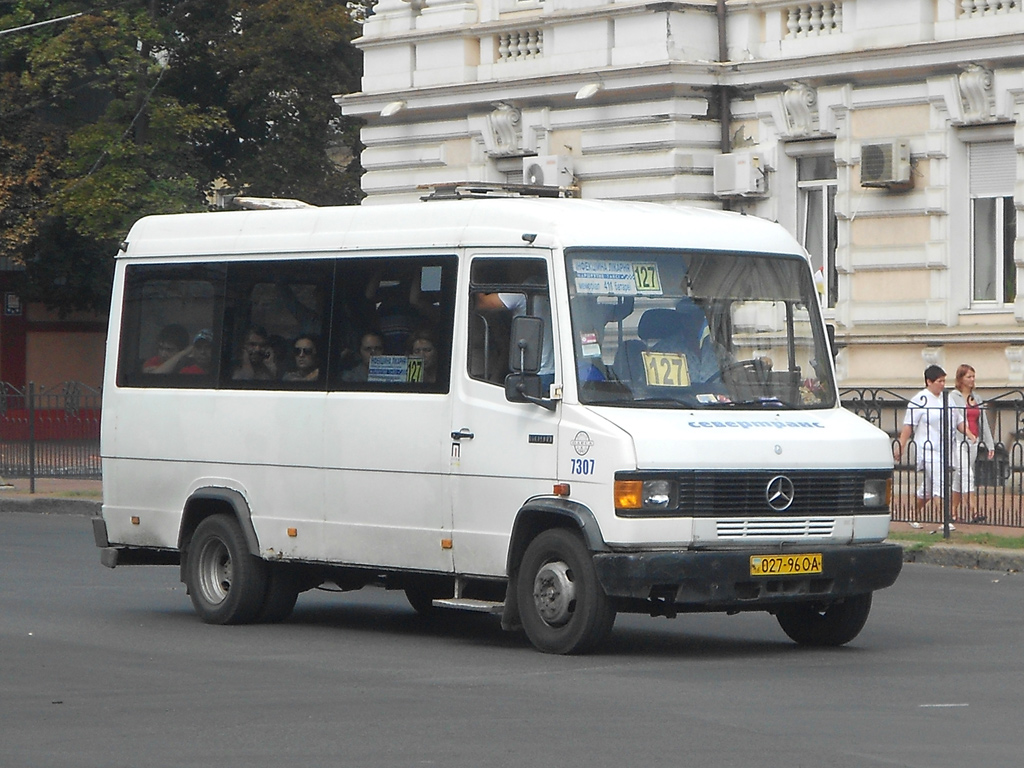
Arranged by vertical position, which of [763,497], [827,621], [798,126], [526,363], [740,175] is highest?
[798,126]

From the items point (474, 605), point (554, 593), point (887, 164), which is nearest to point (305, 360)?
point (474, 605)

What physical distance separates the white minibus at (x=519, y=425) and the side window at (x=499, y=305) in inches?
0.6

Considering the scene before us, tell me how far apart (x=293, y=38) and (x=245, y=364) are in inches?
985

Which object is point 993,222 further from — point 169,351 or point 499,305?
point 499,305

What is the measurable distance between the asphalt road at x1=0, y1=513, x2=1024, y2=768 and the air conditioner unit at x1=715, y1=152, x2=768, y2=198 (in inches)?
463

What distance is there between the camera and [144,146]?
36.4 meters

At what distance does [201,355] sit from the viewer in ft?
46.3

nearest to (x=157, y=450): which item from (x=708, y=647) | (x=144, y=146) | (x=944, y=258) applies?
(x=708, y=647)

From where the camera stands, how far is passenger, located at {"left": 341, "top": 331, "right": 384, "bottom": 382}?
1291 cm

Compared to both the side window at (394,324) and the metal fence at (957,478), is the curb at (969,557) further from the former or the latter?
the side window at (394,324)

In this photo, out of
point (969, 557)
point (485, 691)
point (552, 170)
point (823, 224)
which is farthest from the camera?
point (552, 170)

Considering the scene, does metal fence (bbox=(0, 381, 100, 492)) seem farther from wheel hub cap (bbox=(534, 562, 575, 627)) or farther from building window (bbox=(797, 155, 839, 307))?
wheel hub cap (bbox=(534, 562, 575, 627))

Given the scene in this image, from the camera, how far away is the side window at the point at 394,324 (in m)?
12.5

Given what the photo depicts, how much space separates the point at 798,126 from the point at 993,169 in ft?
8.74
